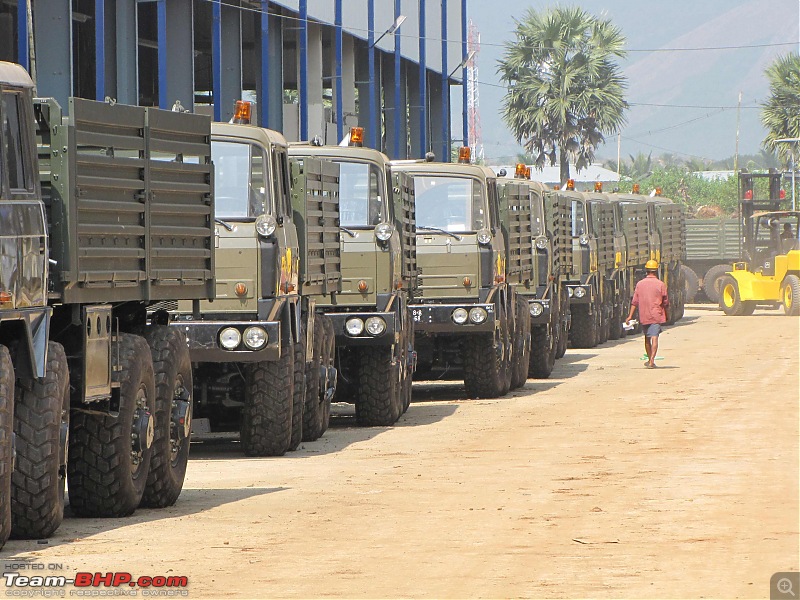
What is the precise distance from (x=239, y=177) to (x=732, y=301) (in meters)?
35.4

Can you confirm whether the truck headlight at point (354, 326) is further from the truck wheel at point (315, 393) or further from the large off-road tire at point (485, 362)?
the large off-road tire at point (485, 362)

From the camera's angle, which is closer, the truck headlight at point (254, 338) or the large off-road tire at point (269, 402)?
the truck headlight at point (254, 338)

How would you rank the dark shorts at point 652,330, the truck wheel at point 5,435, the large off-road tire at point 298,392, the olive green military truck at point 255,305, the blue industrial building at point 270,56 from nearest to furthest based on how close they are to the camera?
the truck wheel at point 5,435 < the olive green military truck at point 255,305 < the large off-road tire at point 298,392 < the blue industrial building at point 270,56 < the dark shorts at point 652,330

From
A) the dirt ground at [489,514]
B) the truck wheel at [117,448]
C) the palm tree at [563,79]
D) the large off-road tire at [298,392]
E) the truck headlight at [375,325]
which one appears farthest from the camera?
the palm tree at [563,79]

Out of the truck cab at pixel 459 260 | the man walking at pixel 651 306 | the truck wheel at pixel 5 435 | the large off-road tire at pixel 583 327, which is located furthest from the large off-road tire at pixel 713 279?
the truck wheel at pixel 5 435

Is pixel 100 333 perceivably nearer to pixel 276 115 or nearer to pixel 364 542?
pixel 364 542

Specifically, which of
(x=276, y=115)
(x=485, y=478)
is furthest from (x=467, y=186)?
(x=276, y=115)

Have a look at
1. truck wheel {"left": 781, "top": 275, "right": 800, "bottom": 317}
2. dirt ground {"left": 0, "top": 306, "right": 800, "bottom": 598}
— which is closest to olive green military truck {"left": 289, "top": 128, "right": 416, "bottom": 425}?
dirt ground {"left": 0, "top": 306, "right": 800, "bottom": 598}

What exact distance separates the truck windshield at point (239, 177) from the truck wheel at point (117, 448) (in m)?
3.85

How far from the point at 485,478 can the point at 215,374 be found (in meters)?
2.86

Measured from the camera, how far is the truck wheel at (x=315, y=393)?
15705 millimetres

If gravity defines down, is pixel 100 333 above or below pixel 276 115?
below

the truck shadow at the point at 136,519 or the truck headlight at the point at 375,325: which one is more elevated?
the truck headlight at the point at 375,325

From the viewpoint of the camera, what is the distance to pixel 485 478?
1295cm
